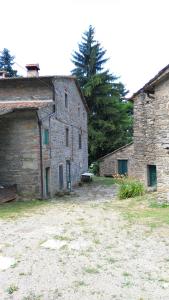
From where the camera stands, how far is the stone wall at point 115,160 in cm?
2884

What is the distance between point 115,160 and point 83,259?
22945 millimetres

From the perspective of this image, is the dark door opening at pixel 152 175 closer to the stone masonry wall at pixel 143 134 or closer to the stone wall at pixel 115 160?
the stone masonry wall at pixel 143 134

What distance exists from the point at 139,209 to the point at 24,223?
4317 millimetres

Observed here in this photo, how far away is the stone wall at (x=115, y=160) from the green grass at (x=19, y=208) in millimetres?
14068

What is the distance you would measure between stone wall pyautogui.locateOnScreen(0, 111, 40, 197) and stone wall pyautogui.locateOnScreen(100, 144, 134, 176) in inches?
532

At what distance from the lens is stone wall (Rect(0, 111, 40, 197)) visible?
15977 mm

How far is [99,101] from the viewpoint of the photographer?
111ft

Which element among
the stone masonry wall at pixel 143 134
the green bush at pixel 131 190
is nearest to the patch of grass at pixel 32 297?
the green bush at pixel 131 190

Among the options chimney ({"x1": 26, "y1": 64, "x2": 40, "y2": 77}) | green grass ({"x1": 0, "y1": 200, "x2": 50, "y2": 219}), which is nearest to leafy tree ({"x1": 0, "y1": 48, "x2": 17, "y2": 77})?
chimney ({"x1": 26, "y1": 64, "x2": 40, "y2": 77})

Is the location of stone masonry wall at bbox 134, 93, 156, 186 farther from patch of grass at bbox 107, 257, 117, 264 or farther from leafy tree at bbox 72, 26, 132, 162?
leafy tree at bbox 72, 26, 132, 162

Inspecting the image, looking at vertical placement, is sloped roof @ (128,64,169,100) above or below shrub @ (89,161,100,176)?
above

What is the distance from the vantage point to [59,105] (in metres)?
19.5

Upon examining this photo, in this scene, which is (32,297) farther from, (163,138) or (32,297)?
(163,138)

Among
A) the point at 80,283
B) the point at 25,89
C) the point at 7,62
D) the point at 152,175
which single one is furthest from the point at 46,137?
the point at 7,62
